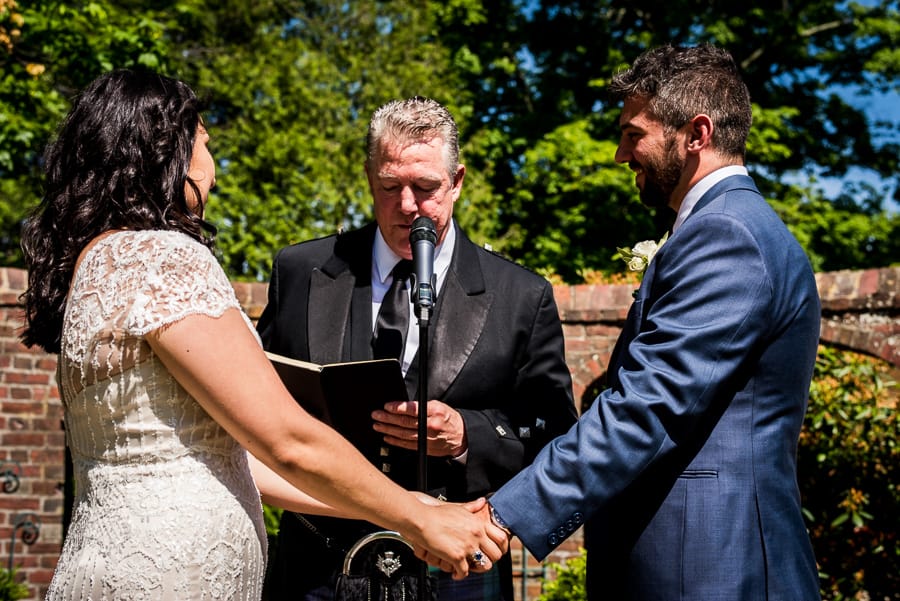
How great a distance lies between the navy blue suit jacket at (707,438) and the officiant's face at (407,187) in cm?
105

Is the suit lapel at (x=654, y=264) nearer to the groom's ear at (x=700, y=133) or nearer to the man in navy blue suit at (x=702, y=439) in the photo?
the man in navy blue suit at (x=702, y=439)

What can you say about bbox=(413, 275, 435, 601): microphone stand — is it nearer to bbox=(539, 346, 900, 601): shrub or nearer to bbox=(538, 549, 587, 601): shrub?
bbox=(538, 549, 587, 601): shrub

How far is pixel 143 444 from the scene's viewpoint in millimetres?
1932

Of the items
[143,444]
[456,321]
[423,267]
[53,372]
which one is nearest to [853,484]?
[456,321]

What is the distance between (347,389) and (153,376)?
0.73 m

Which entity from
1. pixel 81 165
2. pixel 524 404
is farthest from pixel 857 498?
pixel 81 165

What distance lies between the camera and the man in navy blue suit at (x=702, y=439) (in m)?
2.11

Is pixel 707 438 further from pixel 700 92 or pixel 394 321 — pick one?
pixel 394 321

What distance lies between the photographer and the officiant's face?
3.11 m

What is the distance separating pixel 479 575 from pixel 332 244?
48.1 inches

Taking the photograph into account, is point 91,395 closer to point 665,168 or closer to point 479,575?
point 479,575

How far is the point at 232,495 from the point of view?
1997 mm

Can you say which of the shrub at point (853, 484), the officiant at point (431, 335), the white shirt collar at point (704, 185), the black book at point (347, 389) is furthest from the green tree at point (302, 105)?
the white shirt collar at point (704, 185)

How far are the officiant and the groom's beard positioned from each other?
25.5 inches
